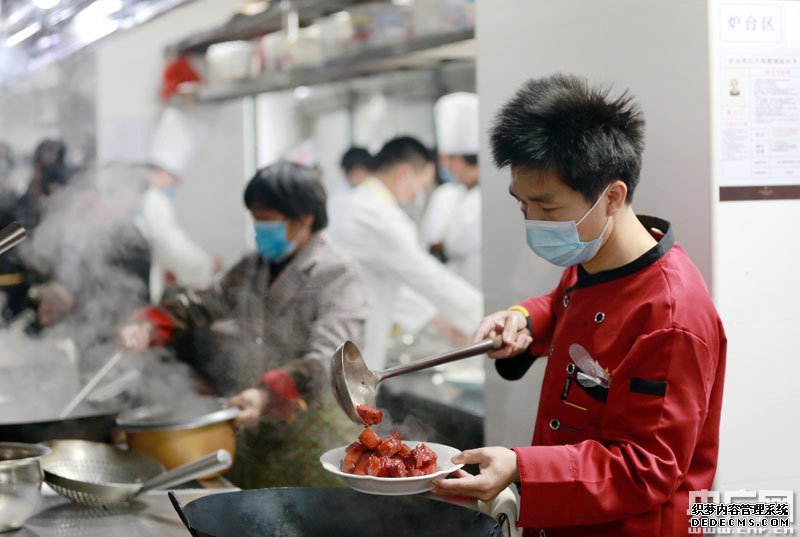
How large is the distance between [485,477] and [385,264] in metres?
2.80

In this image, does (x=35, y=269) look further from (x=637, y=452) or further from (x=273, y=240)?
(x=637, y=452)

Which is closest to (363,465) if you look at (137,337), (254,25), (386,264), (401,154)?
(137,337)

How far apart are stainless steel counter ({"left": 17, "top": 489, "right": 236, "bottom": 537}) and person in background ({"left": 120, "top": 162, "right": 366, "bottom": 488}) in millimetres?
505

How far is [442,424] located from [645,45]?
1.90 meters

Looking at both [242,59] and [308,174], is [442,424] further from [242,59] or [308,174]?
[242,59]

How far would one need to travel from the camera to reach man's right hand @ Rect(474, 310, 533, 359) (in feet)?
6.62

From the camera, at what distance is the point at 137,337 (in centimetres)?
320

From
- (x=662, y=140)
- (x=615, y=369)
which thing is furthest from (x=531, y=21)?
(x=615, y=369)

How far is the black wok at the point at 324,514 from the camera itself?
1741 millimetres

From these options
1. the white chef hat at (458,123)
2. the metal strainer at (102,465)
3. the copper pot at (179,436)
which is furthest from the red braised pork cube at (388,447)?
the white chef hat at (458,123)

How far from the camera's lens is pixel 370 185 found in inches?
177

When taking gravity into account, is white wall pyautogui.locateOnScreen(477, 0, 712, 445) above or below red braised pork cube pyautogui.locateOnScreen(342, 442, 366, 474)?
above

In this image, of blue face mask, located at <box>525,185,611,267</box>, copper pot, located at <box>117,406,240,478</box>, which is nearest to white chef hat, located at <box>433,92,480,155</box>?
copper pot, located at <box>117,406,240,478</box>

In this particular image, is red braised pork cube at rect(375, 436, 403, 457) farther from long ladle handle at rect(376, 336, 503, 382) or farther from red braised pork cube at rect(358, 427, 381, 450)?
long ladle handle at rect(376, 336, 503, 382)
